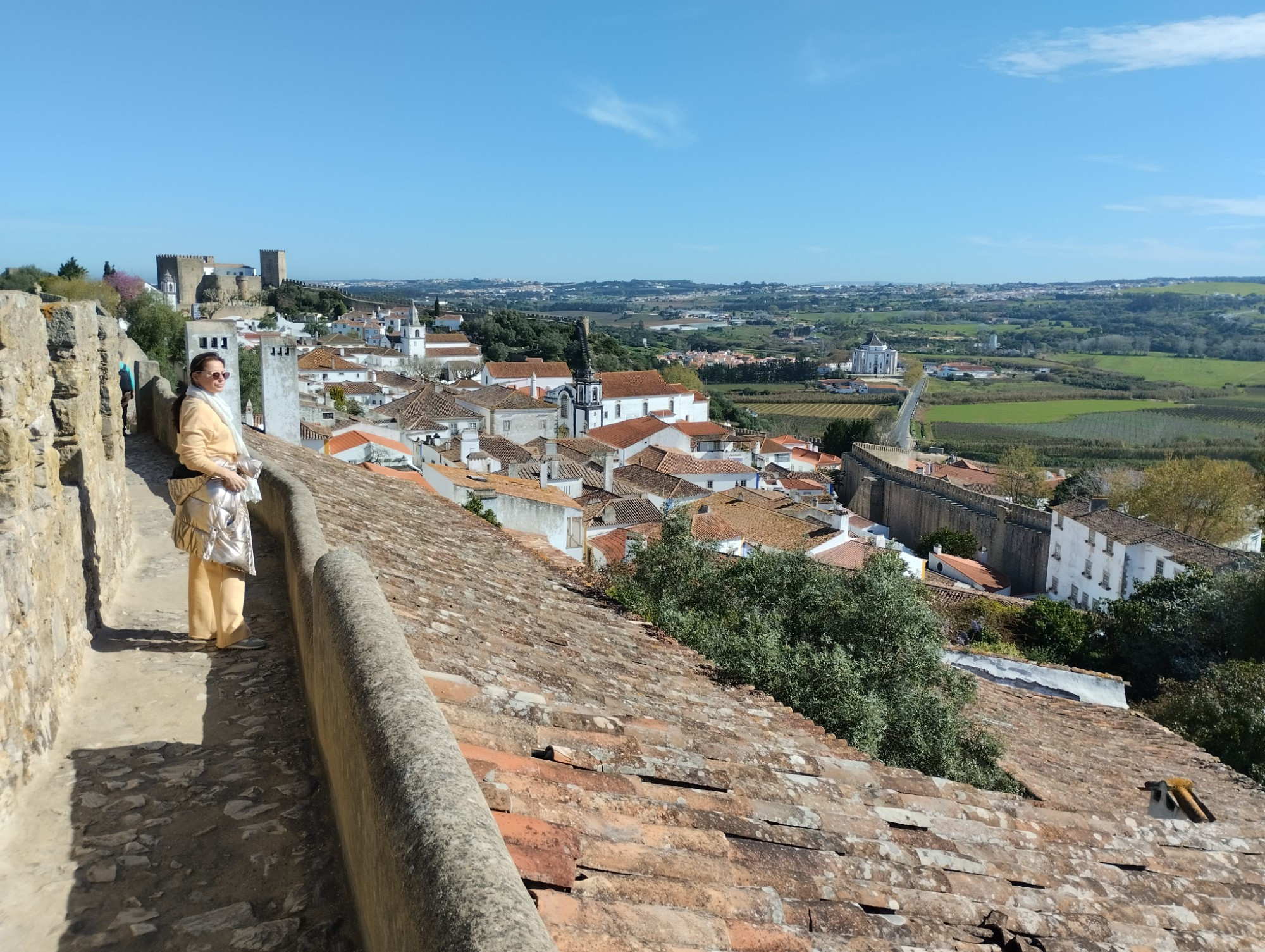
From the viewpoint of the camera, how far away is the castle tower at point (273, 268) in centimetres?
10475

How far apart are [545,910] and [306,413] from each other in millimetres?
28818

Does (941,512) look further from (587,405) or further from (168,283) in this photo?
(168,283)

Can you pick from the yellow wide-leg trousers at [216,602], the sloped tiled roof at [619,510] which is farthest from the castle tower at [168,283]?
the yellow wide-leg trousers at [216,602]

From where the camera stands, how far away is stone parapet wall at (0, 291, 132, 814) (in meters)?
3.32

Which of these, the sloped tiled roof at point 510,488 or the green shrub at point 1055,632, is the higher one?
the sloped tiled roof at point 510,488

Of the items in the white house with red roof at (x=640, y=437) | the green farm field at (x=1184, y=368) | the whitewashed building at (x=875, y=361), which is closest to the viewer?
the white house with red roof at (x=640, y=437)

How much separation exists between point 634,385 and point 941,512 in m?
27.5

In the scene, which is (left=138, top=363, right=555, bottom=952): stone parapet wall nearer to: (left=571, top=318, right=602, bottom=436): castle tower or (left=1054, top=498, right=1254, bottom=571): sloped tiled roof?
(left=1054, top=498, right=1254, bottom=571): sloped tiled roof

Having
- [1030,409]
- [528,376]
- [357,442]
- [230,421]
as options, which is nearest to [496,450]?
[357,442]

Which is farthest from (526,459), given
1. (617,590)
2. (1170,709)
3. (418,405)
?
(617,590)

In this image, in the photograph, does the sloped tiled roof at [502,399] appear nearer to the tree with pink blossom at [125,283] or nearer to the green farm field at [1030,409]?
the tree with pink blossom at [125,283]

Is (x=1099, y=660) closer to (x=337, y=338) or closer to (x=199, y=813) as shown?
(x=199, y=813)

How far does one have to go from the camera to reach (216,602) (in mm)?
4910

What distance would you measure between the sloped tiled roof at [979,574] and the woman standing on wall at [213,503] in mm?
30901
